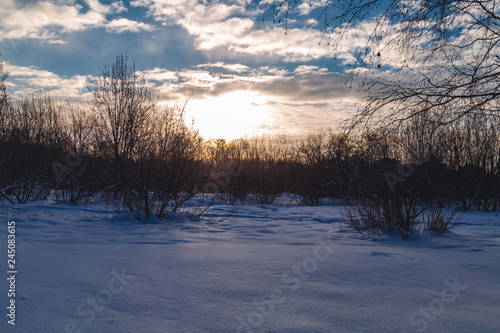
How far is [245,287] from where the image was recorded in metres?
2.40

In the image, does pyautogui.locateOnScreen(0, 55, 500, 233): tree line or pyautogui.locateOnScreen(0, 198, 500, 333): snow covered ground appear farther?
pyautogui.locateOnScreen(0, 55, 500, 233): tree line

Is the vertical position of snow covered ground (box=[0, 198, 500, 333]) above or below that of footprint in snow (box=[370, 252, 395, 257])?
above

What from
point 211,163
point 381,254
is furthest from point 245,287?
point 211,163

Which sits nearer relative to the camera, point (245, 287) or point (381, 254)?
point (245, 287)

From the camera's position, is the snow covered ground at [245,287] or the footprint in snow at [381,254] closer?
the snow covered ground at [245,287]

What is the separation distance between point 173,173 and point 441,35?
5888 mm

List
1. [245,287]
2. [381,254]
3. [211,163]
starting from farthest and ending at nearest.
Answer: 1. [211,163]
2. [381,254]
3. [245,287]

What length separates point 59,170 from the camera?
11.7 m

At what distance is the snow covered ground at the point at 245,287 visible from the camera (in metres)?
1.80

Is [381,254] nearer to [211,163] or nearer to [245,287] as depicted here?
[245,287]

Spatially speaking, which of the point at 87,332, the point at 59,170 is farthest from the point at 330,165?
the point at 87,332

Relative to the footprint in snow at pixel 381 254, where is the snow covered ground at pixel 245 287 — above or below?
above

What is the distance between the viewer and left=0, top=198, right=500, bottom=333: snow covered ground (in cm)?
180

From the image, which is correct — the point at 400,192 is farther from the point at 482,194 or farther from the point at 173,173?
the point at 482,194
